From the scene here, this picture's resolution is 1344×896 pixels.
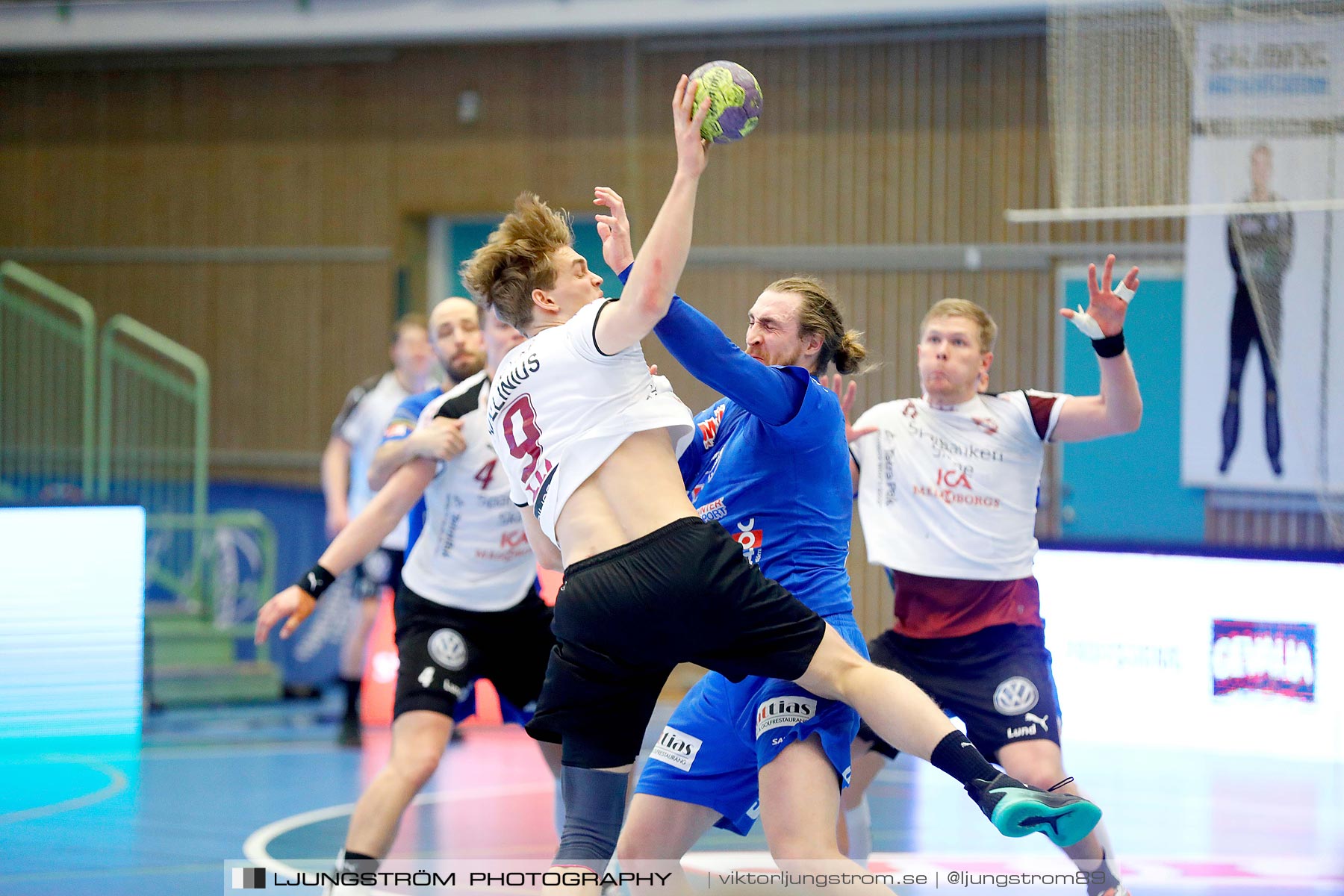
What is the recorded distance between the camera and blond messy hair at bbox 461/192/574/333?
10.3 feet

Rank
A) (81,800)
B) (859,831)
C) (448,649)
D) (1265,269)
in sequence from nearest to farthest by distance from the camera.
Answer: (448,649), (859,831), (81,800), (1265,269)

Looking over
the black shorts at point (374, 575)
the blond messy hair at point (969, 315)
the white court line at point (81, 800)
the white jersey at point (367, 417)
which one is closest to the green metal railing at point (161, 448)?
the white jersey at point (367, 417)

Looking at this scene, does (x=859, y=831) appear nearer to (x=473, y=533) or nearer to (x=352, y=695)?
(x=473, y=533)

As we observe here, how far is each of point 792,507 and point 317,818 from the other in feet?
11.0

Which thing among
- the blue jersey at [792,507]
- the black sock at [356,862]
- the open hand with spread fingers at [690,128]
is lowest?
the black sock at [356,862]

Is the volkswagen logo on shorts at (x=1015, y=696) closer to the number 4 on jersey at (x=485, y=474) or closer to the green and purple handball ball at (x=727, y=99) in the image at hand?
the number 4 on jersey at (x=485, y=474)

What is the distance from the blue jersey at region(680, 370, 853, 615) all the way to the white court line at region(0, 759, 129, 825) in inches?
151

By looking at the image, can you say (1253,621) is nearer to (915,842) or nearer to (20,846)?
(915,842)

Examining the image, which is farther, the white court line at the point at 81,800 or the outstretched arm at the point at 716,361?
the white court line at the point at 81,800

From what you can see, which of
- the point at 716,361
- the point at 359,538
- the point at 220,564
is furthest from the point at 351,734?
the point at 716,361

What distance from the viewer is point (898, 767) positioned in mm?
7184

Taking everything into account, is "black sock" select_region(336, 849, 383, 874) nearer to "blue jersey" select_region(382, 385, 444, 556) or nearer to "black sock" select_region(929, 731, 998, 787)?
"blue jersey" select_region(382, 385, 444, 556)

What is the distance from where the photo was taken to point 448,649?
414cm

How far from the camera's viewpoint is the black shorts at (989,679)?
13.0 ft
